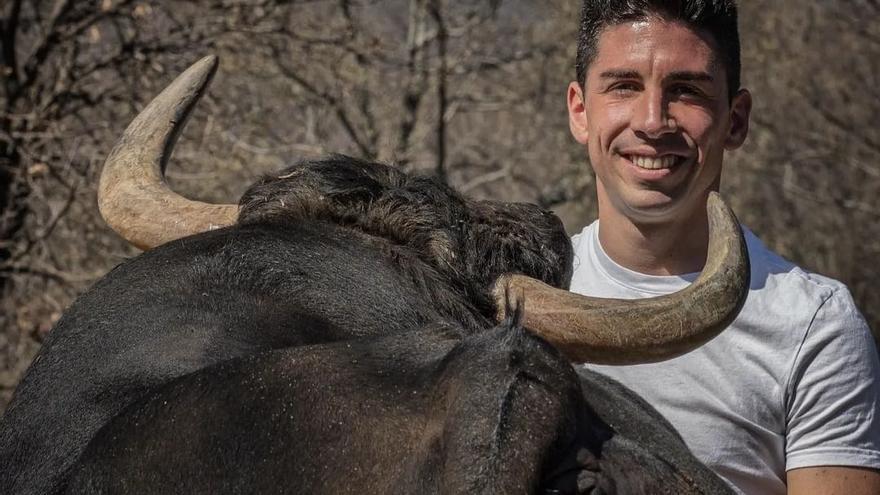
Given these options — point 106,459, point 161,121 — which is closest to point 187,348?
point 106,459

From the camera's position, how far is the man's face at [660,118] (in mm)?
4086

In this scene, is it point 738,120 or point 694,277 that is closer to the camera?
point 694,277

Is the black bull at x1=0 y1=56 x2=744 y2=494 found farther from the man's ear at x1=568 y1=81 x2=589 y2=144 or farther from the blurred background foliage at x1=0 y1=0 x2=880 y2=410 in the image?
the blurred background foliage at x1=0 y1=0 x2=880 y2=410

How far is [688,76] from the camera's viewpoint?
4066mm

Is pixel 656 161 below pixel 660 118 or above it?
below

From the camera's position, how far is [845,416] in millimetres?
3891

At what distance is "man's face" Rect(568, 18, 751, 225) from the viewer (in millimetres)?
4086

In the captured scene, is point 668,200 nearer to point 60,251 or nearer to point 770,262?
point 770,262

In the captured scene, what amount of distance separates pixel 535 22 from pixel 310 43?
514 centimetres

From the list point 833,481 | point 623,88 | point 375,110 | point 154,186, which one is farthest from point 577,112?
point 375,110

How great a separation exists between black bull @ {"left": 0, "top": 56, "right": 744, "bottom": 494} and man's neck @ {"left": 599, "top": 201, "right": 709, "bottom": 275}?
861mm

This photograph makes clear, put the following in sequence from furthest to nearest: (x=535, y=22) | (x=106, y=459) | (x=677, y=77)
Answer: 1. (x=535, y=22)
2. (x=677, y=77)
3. (x=106, y=459)

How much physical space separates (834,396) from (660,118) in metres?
0.87

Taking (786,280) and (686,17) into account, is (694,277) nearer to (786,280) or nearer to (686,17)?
(786,280)
